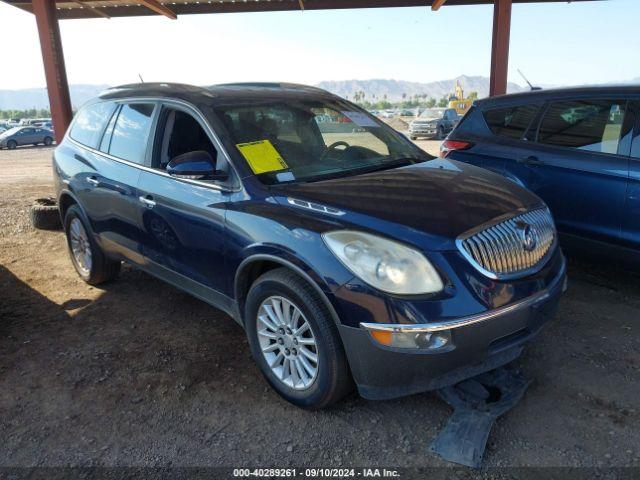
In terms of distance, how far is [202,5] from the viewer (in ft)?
29.3

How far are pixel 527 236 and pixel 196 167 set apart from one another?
6.29 feet

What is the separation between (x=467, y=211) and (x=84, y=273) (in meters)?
3.86

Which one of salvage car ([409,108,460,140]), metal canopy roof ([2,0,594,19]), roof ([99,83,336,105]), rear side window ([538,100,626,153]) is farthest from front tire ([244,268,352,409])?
salvage car ([409,108,460,140])

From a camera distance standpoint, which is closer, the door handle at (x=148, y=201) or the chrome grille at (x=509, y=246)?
the chrome grille at (x=509, y=246)

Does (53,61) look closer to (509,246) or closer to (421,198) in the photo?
(421,198)

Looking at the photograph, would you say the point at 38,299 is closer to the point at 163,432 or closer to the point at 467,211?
the point at 163,432

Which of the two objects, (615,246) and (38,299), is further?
(38,299)

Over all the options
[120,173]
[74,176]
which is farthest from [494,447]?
[74,176]

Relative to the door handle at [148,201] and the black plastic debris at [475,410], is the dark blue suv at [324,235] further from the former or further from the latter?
the black plastic debris at [475,410]

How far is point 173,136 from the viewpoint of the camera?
3.67 m

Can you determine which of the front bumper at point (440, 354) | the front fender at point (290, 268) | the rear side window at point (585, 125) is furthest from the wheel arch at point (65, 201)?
the rear side window at point (585, 125)

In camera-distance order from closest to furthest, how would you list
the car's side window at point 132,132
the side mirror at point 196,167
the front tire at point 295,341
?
the front tire at point 295,341, the side mirror at point 196,167, the car's side window at point 132,132

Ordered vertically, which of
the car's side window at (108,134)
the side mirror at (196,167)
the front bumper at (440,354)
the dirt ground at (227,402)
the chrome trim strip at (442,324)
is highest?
the car's side window at (108,134)

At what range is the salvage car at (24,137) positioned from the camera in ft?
102
